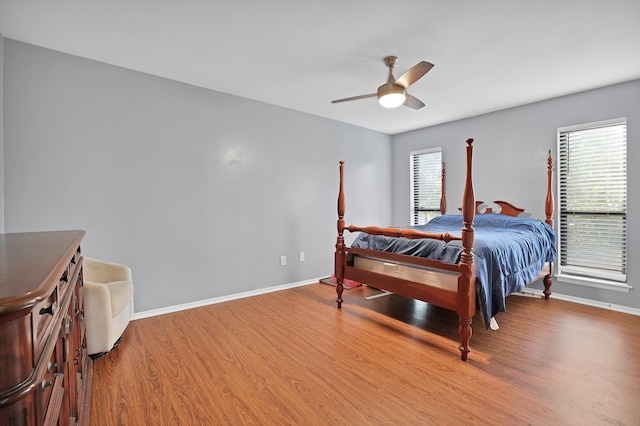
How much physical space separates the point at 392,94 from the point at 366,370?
7.04 ft

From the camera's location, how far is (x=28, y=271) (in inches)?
30.1

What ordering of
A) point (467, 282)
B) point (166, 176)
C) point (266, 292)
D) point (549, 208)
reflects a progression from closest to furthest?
point (467, 282), point (166, 176), point (549, 208), point (266, 292)

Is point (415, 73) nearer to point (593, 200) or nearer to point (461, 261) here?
point (461, 261)

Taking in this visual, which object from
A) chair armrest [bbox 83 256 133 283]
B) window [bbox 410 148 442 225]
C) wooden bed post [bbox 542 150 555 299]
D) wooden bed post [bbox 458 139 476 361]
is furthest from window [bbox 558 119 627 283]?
chair armrest [bbox 83 256 133 283]

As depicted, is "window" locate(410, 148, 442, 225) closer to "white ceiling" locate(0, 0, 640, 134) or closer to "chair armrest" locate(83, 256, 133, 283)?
Result: "white ceiling" locate(0, 0, 640, 134)

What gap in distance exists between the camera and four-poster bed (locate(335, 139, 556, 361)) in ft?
7.70

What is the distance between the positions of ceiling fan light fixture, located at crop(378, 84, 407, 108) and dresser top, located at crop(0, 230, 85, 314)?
238 cm

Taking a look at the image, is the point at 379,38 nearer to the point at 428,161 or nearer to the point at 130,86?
the point at 130,86

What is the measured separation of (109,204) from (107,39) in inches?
54.8

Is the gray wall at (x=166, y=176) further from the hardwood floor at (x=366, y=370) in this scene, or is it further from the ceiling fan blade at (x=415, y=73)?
the ceiling fan blade at (x=415, y=73)

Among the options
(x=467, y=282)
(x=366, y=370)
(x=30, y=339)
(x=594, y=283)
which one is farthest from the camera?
(x=594, y=283)

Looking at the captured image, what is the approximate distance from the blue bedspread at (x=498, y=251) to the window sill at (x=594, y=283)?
325 millimetres

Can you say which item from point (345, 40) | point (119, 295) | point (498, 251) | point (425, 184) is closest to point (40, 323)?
point (119, 295)

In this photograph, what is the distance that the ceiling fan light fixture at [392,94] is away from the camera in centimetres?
259
